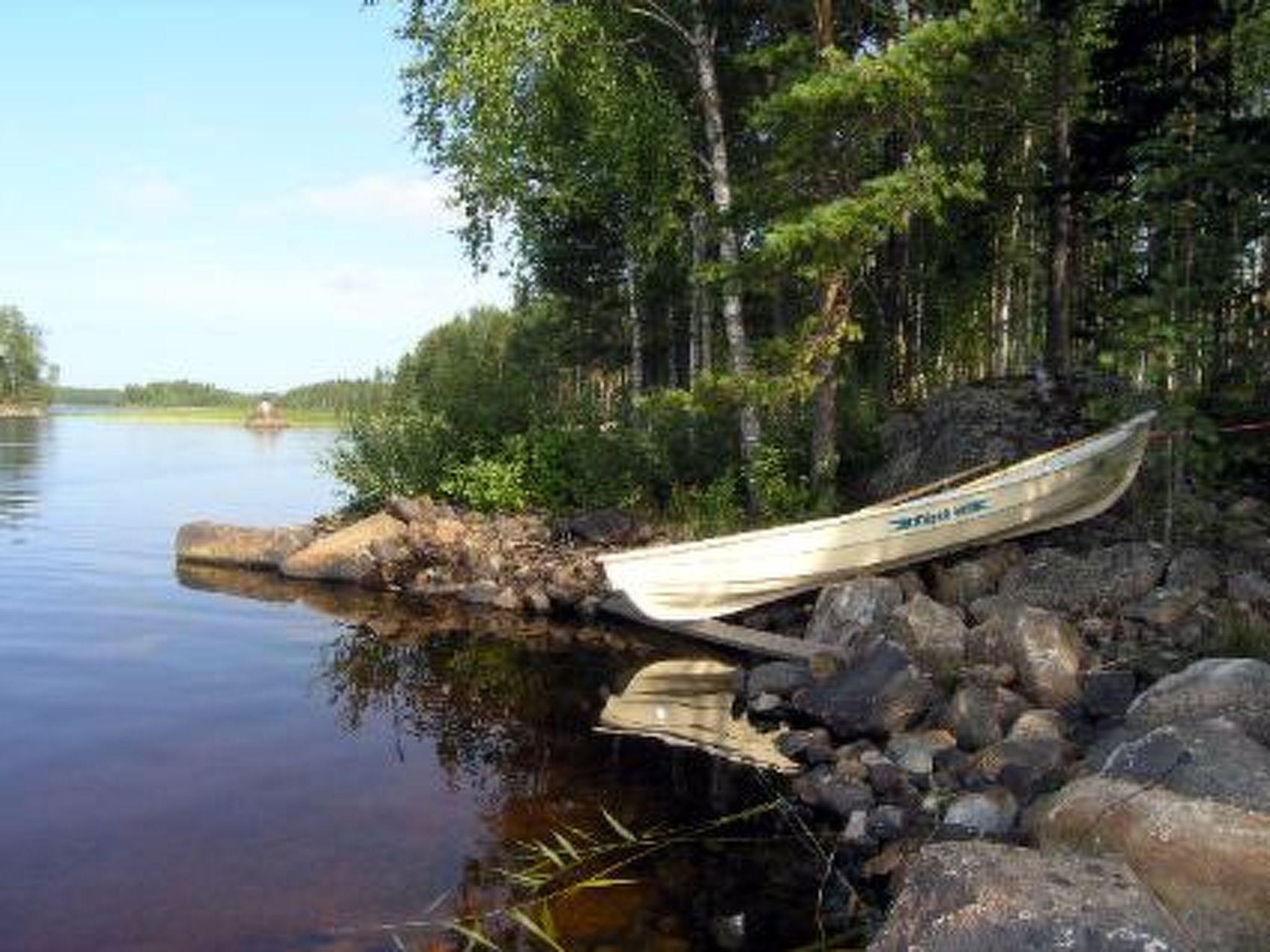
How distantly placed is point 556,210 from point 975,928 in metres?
21.2

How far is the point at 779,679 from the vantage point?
12.4 metres

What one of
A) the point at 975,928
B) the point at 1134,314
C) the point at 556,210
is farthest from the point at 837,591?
the point at 556,210

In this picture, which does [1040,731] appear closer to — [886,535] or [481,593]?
[886,535]

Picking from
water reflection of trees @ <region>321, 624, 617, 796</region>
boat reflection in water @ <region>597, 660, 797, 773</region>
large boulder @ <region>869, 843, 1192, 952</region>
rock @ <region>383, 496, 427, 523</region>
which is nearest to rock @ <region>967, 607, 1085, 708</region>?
boat reflection in water @ <region>597, 660, 797, 773</region>

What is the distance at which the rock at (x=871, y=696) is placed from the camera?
425 inches

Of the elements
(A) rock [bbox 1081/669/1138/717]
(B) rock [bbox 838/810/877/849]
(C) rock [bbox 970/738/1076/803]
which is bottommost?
(B) rock [bbox 838/810/877/849]

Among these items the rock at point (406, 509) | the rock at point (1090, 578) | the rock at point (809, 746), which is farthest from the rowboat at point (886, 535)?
the rock at point (406, 509)

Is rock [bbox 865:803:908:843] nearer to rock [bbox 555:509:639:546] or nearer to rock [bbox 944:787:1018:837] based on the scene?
rock [bbox 944:787:1018:837]

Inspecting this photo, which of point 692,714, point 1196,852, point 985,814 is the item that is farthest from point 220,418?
point 1196,852

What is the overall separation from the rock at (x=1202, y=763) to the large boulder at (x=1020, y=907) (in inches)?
73.1

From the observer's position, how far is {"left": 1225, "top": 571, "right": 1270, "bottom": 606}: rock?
1219 centimetres

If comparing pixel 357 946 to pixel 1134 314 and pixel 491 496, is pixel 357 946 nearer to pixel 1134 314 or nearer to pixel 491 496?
pixel 1134 314

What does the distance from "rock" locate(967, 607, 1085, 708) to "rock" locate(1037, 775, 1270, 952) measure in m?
4.74

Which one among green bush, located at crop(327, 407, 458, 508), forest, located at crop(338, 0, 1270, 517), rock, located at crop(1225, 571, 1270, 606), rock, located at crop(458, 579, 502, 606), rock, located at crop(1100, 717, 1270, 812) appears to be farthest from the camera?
green bush, located at crop(327, 407, 458, 508)
